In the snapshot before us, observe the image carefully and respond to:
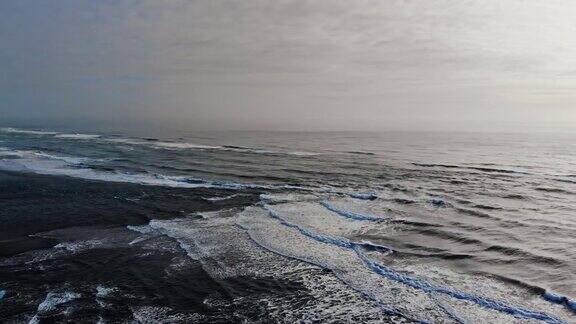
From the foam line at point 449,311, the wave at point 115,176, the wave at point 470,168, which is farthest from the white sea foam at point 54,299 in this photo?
the wave at point 470,168

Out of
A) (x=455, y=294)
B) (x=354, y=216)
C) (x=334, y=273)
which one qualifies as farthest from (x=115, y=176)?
(x=455, y=294)

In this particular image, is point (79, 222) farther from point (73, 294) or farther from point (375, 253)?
point (375, 253)

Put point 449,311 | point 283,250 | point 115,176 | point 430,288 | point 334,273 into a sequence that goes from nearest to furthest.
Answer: point 449,311
point 430,288
point 334,273
point 283,250
point 115,176

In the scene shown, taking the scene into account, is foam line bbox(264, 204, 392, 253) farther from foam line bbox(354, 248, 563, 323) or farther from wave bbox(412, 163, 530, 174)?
wave bbox(412, 163, 530, 174)

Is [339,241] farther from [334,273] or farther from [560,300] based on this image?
[560,300]

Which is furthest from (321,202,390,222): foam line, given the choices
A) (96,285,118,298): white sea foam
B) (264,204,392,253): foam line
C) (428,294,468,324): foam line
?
(96,285,118,298): white sea foam

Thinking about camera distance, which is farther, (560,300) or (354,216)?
(354,216)

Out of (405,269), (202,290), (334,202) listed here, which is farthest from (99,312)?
(334,202)

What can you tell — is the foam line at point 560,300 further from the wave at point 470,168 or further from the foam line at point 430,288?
the wave at point 470,168

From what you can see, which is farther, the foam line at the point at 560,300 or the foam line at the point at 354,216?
the foam line at the point at 354,216
